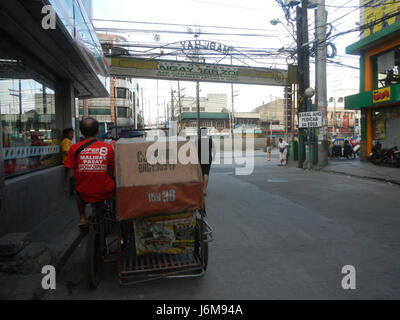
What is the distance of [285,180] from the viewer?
1252 cm

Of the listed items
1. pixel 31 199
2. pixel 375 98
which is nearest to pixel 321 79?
pixel 375 98

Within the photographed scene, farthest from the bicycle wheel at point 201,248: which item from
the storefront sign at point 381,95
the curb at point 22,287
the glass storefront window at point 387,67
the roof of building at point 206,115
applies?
the roof of building at point 206,115

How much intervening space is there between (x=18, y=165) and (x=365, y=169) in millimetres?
13580

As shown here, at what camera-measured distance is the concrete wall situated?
193 inches

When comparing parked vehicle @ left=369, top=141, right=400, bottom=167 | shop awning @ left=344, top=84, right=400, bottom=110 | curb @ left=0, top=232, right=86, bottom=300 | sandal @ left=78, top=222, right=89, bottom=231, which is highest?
shop awning @ left=344, top=84, right=400, bottom=110

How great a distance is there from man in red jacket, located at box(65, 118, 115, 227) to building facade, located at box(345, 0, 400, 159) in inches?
568

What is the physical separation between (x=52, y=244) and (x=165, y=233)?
230cm

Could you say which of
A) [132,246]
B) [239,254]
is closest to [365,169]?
[239,254]

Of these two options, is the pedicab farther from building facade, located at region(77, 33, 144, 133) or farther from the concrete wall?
building facade, located at region(77, 33, 144, 133)

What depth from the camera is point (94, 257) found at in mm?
3584

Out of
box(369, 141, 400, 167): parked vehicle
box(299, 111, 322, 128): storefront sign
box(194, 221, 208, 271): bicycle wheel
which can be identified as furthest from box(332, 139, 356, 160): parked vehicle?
box(194, 221, 208, 271): bicycle wheel

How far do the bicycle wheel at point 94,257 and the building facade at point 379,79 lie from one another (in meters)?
14.7
